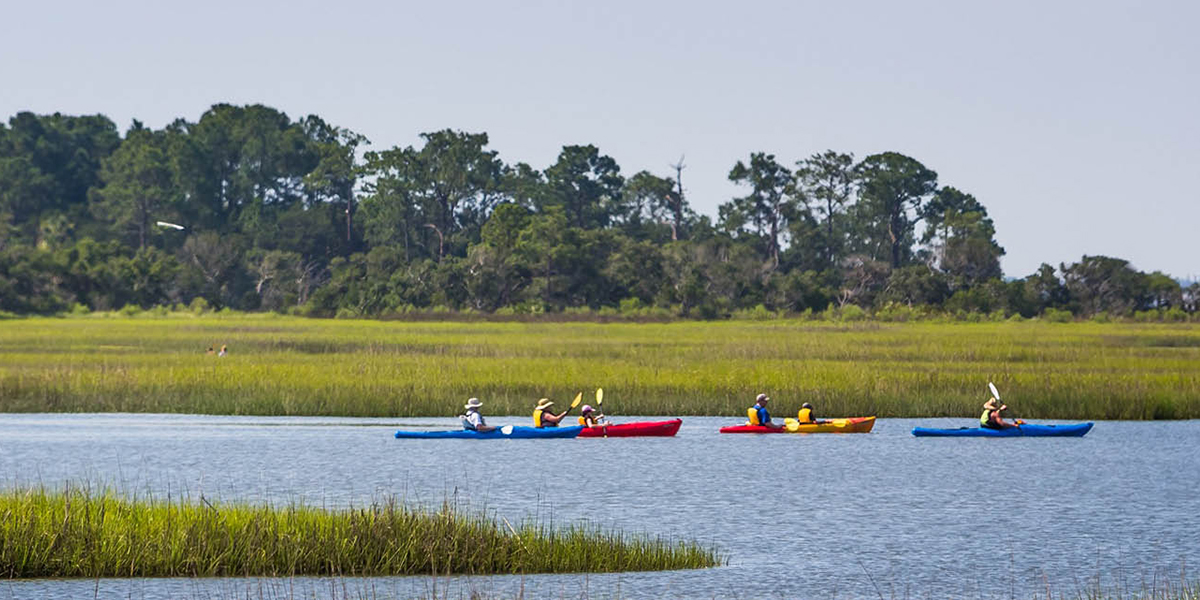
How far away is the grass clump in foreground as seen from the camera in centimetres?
1808

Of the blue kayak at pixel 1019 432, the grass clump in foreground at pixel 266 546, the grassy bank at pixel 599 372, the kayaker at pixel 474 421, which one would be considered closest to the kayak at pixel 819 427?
the blue kayak at pixel 1019 432

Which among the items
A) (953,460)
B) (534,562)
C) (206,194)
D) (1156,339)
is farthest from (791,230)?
(534,562)

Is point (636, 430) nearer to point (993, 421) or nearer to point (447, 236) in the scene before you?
point (993, 421)

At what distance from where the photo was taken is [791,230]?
12962 centimetres

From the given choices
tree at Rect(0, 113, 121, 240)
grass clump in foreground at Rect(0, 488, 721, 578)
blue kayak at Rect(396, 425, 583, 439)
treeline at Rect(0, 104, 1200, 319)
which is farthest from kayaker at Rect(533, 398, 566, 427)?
tree at Rect(0, 113, 121, 240)

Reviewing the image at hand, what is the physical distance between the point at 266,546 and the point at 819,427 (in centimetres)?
1983

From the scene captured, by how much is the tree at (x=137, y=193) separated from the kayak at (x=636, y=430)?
320 ft

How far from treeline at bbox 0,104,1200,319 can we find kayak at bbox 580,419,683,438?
244 ft

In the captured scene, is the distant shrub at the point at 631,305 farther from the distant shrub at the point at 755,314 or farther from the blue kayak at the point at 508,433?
the blue kayak at the point at 508,433

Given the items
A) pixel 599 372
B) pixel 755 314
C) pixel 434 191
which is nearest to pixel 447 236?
pixel 434 191

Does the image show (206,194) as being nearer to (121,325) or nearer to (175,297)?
(175,297)

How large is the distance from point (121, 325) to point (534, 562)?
76.5m

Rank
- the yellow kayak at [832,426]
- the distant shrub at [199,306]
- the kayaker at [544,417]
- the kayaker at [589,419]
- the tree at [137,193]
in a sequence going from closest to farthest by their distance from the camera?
the kayaker at [589,419] → the kayaker at [544,417] → the yellow kayak at [832,426] → the distant shrub at [199,306] → the tree at [137,193]

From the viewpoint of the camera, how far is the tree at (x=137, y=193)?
12775cm
